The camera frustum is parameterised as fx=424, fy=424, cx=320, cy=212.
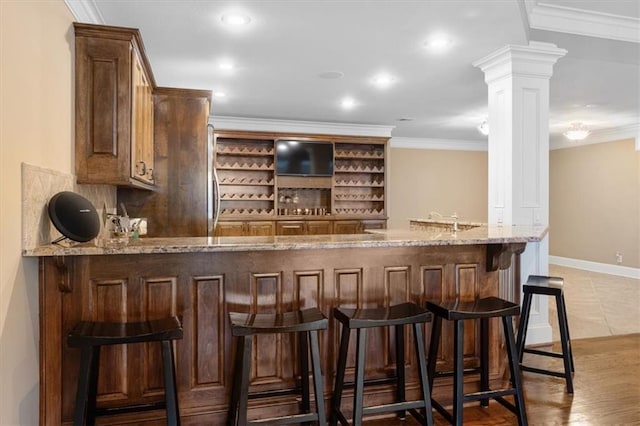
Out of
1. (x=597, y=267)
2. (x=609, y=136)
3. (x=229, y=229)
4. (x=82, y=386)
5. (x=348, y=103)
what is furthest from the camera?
(x=597, y=267)

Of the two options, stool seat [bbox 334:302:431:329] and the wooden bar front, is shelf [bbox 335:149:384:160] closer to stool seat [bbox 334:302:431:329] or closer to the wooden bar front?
the wooden bar front

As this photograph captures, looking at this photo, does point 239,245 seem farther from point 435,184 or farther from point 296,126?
point 435,184

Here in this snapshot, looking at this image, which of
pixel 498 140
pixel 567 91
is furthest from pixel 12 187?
pixel 567 91

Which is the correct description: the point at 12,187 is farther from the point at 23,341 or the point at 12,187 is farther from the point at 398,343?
the point at 398,343

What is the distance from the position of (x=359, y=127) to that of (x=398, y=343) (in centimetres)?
514

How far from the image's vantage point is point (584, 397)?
2.58 meters

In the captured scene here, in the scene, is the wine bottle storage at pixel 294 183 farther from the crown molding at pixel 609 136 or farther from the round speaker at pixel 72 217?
the round speaker at pixel 72 217

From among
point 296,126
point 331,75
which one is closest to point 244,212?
point 296,126

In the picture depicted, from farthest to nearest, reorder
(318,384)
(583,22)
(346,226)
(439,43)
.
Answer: (346,226) < (439,43) < (583,22) < (318,384)

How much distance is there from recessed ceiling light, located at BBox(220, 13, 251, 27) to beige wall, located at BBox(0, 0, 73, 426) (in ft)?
3.39

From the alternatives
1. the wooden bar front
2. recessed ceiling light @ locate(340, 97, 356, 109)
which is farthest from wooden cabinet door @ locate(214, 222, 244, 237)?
the wooden bar front

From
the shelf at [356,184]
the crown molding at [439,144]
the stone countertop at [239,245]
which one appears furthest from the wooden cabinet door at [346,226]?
the stone countertop at [239,245]

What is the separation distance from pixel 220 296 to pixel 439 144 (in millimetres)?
7275

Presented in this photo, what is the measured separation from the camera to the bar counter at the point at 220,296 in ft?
6.38
